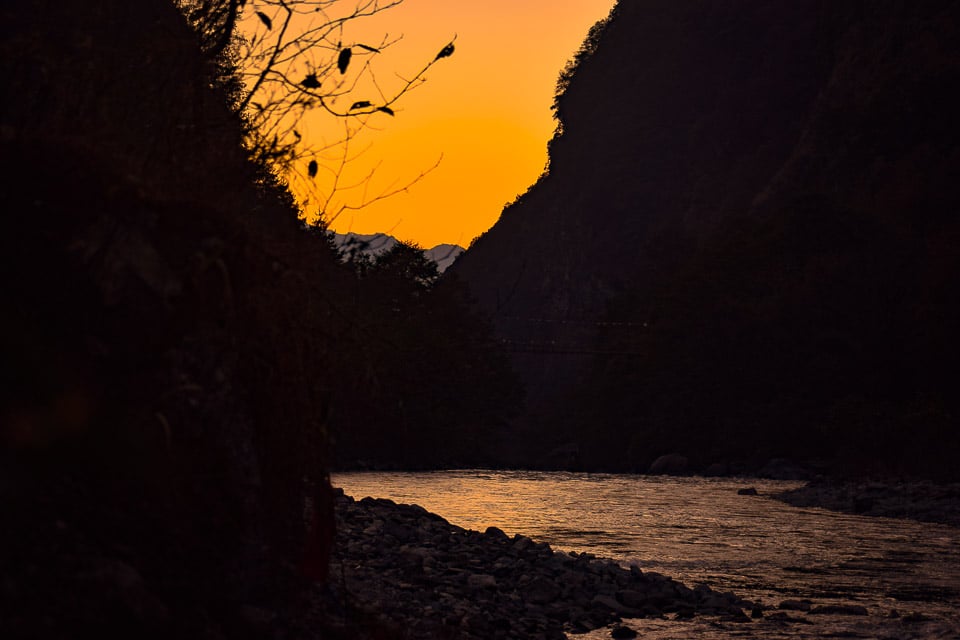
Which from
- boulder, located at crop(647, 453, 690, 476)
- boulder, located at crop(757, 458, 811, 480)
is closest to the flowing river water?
boulder, located at crop(757, 458, 811, 480)

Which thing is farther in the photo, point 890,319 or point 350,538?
point 890,319

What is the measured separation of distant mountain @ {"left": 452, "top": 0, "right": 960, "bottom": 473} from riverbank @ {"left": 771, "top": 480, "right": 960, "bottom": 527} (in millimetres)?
7696

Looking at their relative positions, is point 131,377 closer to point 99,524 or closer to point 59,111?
point 99,524

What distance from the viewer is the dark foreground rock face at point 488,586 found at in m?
11.3

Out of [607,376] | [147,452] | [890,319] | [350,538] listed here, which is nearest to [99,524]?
[147,452]

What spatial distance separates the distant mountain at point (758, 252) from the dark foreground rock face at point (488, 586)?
8.97 metres

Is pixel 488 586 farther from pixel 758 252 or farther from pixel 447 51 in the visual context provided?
pixel 758 252

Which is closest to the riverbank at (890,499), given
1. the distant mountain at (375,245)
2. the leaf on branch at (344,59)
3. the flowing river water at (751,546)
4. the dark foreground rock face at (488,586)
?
the flowing river water at (751,546)

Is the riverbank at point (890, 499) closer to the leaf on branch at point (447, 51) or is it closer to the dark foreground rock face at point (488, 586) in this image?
the dark foreground rock face at point (488, 586)

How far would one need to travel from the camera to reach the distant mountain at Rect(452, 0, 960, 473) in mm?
57156

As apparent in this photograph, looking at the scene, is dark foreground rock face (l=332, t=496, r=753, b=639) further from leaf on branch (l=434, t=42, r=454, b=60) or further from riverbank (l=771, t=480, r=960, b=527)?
riverbank (l=771, t=480, r=960, b=527)

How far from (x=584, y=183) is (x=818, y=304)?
67.9m

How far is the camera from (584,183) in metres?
127

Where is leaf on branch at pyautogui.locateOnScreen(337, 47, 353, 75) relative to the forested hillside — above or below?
above
